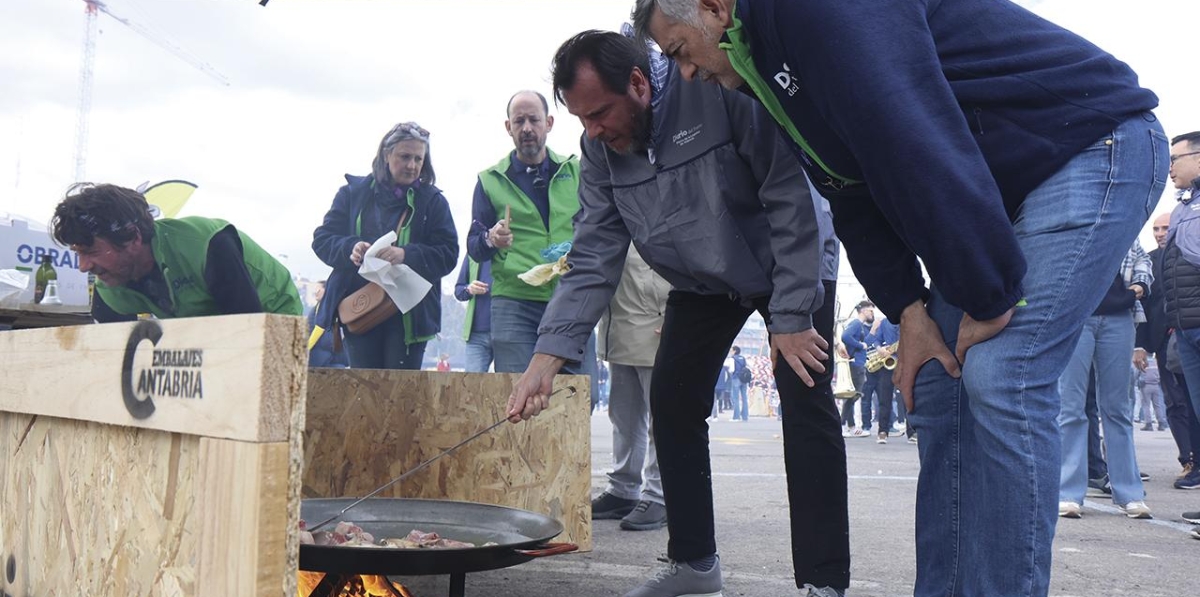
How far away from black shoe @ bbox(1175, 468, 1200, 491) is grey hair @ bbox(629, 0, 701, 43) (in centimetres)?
610

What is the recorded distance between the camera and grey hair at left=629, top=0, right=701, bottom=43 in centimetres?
187

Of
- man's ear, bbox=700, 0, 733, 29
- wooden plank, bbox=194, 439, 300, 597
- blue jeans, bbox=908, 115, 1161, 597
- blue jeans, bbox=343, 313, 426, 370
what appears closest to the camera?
wooden plank, bbox=194, 439, 300, 597

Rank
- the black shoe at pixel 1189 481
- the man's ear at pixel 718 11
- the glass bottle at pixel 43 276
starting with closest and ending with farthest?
the man's ear at pixel 718 11 < the glass bottle at pixel 43 276 < the black shoe at pixel 1189 481

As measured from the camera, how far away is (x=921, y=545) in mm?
2025

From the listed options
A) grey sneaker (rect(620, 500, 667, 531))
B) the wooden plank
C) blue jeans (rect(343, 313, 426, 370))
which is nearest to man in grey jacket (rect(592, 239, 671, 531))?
grey sneaker (rect(620, 500, 667, 531))

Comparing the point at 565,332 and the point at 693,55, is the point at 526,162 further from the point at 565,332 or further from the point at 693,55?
the point at 693,55

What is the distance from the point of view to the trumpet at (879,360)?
11344mm

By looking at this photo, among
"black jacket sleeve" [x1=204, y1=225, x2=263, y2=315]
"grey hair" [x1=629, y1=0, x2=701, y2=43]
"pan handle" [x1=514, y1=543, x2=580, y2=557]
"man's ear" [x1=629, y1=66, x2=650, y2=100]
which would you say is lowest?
"pan handle" [x1=514, y1=543, x2=580, y2=557]

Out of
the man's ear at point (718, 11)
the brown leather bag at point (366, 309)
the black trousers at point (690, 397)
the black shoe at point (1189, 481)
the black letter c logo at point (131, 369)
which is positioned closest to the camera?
the black letter c logo at point (131, 369)

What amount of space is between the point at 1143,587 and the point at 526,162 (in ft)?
10.8

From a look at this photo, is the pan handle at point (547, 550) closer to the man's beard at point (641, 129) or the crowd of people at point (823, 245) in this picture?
the crowd of people at point (823, 245)

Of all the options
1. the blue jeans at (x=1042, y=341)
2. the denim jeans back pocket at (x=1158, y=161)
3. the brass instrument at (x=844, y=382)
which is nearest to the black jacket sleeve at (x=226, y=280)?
the blue jeans at (x=1042, y=341)

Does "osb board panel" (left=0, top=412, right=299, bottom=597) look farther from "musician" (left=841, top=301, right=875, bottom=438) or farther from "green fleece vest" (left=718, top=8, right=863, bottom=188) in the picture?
"musician" (left=841, top=301, right=875, bottom=438)

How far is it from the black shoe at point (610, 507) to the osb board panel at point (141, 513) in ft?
8.76
